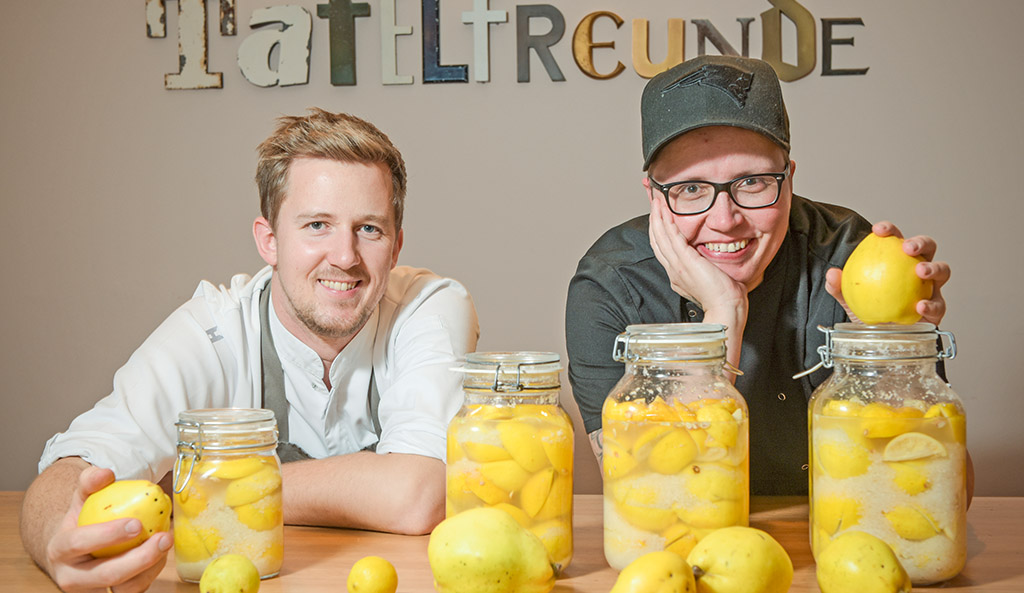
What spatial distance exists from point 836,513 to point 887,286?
244mm

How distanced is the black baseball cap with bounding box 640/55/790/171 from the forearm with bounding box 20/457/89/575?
81 centimetres

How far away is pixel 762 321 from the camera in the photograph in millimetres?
1323

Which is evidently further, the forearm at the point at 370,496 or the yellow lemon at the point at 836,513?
the forearm at the point at 370,496

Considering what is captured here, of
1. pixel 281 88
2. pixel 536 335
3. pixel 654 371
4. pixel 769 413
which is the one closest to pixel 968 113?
pixel 536 335

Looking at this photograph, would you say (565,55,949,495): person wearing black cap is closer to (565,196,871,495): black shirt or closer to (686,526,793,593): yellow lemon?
(565,196,871,495): black shirt

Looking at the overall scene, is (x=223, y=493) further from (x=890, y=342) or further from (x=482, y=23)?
(x=482, y=23)

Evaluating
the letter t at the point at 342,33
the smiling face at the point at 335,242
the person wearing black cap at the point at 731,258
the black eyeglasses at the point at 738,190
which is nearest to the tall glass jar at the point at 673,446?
the person wearing black cap at the point at 731,258

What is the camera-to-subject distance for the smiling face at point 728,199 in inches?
45.6

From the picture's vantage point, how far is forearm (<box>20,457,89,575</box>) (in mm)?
912

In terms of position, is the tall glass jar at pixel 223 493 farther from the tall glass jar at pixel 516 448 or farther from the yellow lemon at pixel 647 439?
the yellow lemon at pixel 647 439

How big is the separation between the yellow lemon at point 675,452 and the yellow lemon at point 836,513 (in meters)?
0.13

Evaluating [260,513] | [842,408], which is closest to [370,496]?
[260,513]

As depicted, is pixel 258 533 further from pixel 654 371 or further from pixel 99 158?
pixel 99 158

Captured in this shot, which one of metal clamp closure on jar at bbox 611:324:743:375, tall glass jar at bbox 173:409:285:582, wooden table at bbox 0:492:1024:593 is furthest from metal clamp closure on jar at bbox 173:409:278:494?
metal clamp closure on jar at bbox 611:324:743:375
